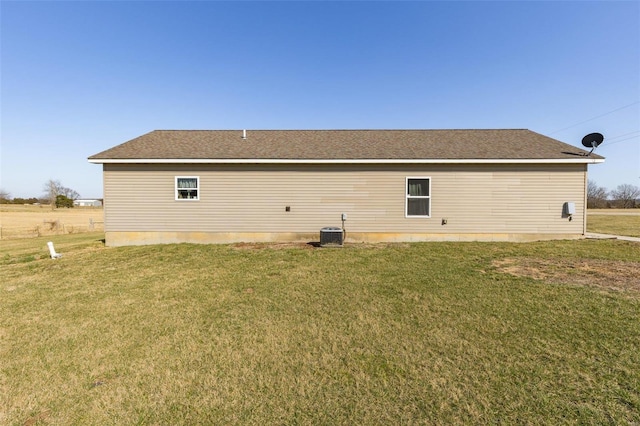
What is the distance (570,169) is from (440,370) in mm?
12108

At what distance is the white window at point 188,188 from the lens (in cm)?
1146

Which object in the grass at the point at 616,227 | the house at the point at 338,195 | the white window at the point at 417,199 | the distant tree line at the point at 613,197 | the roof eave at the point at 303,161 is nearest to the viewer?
the roof eave at the point at 303,161

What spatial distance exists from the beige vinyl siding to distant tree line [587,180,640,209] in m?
51.1

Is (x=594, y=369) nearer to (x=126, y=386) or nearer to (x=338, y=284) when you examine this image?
(x=338, y=284)

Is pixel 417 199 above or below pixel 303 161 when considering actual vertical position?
below

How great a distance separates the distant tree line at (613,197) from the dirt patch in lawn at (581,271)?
5349 cm

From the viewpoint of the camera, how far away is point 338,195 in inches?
451

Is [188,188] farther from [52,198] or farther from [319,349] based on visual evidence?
[52,198]

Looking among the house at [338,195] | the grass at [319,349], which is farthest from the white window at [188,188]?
the grass at [319,349]

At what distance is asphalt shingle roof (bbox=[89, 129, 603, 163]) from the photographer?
440 inches

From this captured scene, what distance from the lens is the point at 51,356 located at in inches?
140

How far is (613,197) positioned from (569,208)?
7606 cm

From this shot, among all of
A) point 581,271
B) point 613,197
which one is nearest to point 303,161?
point 581,271

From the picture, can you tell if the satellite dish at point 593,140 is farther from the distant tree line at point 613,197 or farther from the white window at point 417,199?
the distant tree line at point 613,197
